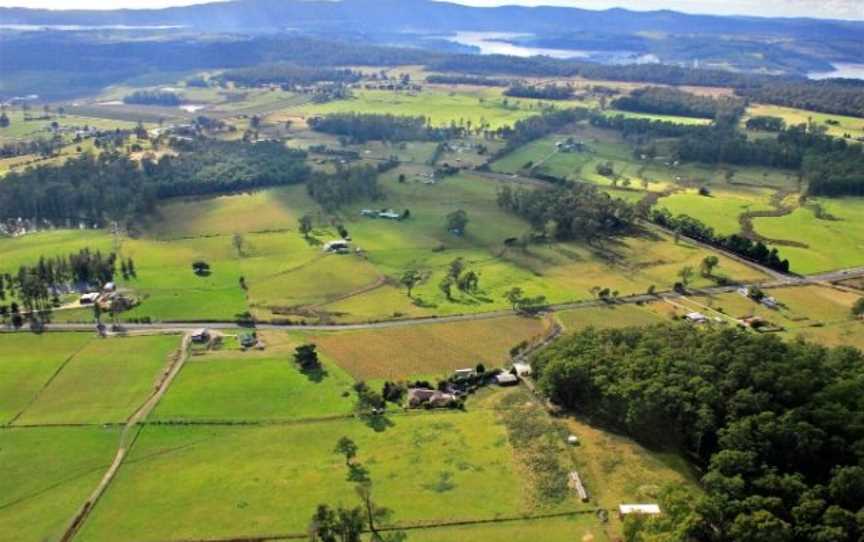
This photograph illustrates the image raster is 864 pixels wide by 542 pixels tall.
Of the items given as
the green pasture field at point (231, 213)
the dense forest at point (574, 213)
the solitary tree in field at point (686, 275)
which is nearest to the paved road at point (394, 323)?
the solitary tree in field at point (686, 275)

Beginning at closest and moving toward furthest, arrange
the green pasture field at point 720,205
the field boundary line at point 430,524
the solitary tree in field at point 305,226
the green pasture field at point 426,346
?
1. the field boundary line at point 430,524
2. the green pasture field at point 426,346
3. the solitary tree in field at point 305,226
4. the green pasture field at point 720,205

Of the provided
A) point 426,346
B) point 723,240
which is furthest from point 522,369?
point 723,240

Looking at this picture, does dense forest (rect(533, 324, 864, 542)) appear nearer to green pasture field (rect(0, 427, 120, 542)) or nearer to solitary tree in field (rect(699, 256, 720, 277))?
solitary tree in field (rect(699, 256, 720, 277))

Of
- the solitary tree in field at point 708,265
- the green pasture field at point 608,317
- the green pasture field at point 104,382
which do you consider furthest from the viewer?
the solitary tree in field at point 708,265

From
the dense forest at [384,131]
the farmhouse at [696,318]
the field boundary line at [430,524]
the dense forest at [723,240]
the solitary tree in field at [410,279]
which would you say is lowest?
the field boundary line at [430,524]

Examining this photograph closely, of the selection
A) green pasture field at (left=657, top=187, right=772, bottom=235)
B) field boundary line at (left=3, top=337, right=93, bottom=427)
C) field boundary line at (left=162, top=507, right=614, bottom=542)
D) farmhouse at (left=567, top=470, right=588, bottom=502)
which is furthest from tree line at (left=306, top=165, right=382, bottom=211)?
field boundary line at (left=162, top=507, right=614, bottom=542)

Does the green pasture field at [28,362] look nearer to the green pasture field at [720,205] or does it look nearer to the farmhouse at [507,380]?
the farmhouse at [507,380]
